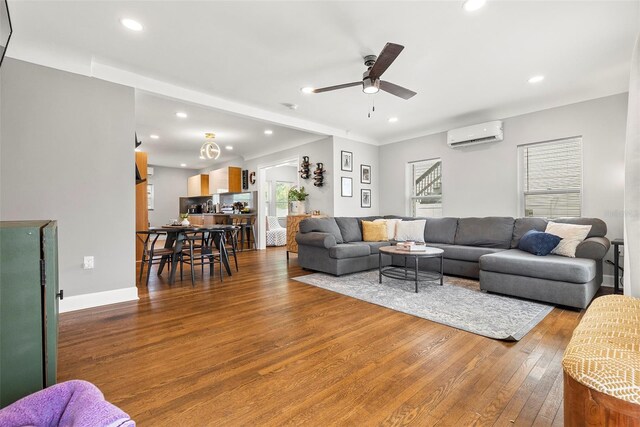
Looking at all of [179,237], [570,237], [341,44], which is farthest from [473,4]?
[179,237]

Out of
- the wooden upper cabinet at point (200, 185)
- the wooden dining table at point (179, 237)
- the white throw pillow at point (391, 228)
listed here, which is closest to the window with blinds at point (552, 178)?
the white throw pillow at point (391, 228)

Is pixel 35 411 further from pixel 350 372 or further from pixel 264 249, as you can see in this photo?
pixel 264 249

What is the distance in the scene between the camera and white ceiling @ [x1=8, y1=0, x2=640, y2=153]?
90.7 inches

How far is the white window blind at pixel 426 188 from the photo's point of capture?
577cm

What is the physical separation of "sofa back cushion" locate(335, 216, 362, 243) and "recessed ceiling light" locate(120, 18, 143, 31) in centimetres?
368

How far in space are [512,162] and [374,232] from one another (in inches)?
97.6

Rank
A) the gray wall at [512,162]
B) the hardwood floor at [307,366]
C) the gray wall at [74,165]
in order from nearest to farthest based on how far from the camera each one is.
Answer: the hardwood floor at [307,366] → the gray wall at [74,165] → the gray wall at [512,162]

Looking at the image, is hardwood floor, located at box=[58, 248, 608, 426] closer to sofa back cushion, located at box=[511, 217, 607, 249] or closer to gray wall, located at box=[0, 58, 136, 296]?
gray wall, located at box=[0, 58, 136, 296]

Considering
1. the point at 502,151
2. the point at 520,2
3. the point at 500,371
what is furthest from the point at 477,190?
the point at 500,371

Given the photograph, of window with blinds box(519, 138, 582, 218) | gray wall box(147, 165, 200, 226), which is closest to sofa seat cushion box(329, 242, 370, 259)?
window with blinds box(519, 138, 582, 218)

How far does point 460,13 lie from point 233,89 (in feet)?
8.93

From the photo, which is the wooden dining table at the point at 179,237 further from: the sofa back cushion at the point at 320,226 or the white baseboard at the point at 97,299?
the sofa back cushion at the point at 320,226

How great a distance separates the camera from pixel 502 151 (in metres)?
4.76

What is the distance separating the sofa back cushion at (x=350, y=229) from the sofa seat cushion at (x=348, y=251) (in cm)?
49
